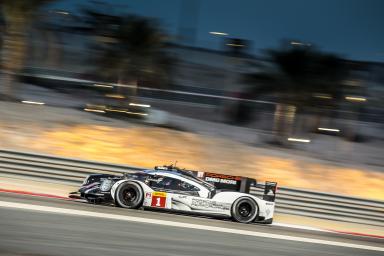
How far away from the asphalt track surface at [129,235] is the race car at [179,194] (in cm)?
23

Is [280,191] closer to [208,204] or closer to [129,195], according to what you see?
[208,204]

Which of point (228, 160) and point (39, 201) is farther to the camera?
point (228, 160)

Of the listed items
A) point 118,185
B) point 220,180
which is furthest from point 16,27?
point 220,180

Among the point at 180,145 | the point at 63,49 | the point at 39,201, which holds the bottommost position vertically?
the point at 39,201

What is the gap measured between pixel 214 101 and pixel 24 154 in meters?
27.5

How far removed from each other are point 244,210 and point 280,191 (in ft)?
8.44

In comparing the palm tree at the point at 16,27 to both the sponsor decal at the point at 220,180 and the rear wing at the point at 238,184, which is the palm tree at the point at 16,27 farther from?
the sponsor decal at the point at 220,180

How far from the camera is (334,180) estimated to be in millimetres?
17828

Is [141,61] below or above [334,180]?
above

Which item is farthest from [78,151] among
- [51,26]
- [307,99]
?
[51,26]

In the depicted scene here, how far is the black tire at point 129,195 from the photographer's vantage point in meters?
9.70

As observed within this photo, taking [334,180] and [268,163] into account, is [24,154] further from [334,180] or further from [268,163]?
[334,180]

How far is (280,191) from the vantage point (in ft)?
41.1

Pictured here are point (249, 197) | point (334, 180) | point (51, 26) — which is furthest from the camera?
point (51, 26)
